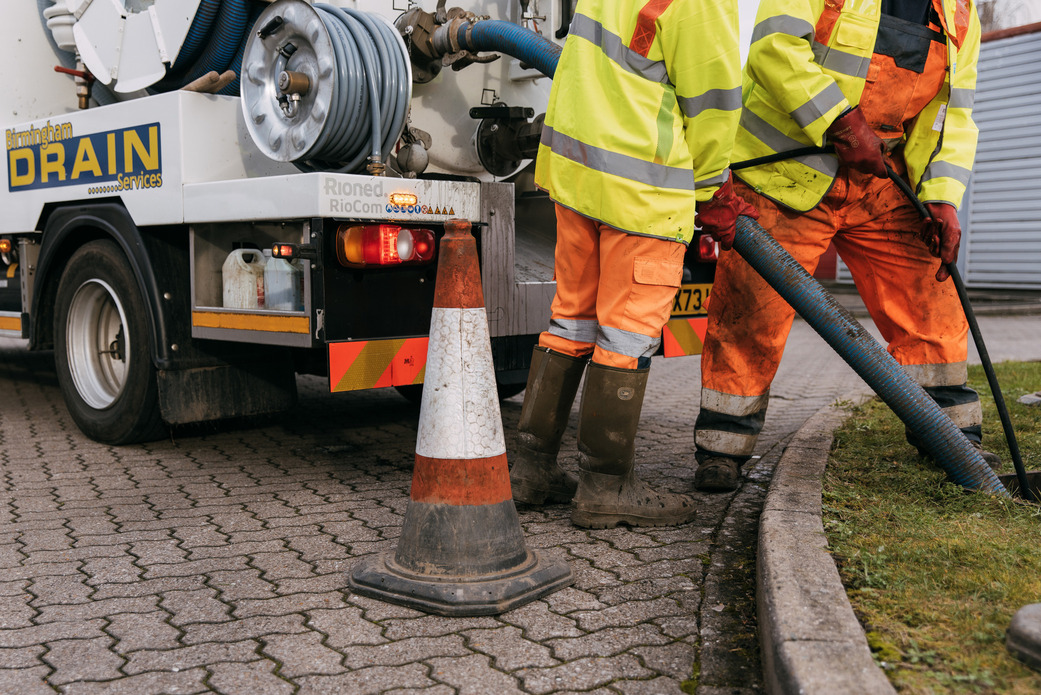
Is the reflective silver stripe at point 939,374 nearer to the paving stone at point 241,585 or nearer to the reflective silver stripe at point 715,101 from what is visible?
the reflective silver stripe at point 715,101

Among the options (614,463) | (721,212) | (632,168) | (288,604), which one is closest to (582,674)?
(288,604)

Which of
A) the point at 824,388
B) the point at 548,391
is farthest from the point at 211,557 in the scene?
the point at 824,388

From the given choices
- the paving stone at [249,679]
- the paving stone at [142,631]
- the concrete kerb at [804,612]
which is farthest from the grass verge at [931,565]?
the paving stone at [142,631]

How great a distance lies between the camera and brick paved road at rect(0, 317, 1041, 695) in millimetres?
2150

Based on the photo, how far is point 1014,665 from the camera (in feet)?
6.00

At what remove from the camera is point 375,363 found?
3.44 m

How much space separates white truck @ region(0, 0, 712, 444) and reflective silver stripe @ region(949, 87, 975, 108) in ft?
3.76

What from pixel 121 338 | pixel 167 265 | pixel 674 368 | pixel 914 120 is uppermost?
pixel 914 120

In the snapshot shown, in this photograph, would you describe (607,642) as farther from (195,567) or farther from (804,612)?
(195,567)

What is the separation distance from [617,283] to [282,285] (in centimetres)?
128

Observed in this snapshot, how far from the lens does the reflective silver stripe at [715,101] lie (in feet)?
9.31

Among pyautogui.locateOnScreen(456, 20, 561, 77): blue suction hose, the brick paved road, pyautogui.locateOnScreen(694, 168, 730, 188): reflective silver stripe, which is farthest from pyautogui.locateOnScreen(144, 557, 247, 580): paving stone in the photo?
pyautogui.locateOnScreen(456, 20, 561, 77): blue suction hose

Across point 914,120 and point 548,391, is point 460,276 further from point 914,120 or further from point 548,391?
point 914,120

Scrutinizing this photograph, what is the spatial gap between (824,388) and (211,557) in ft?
16.4
